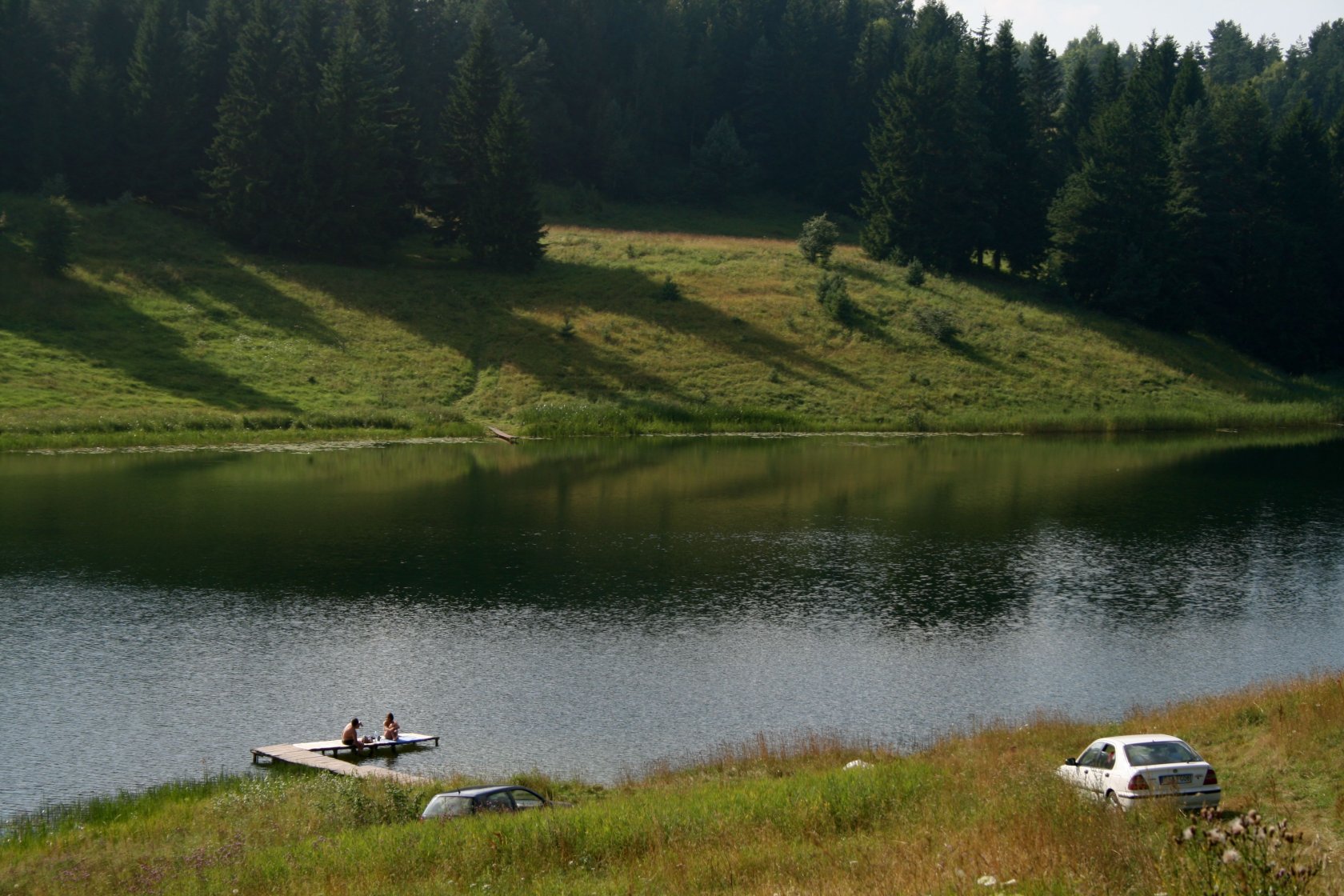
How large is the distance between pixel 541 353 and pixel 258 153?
33603mm

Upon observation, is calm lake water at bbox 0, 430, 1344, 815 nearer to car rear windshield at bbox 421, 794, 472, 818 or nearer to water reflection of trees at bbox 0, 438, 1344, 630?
water reflection of trees at bbox 0, 438, 1344, 630

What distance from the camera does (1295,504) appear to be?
205 feet

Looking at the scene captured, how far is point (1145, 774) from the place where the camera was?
66.0ft

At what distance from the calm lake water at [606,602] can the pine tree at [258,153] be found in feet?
136

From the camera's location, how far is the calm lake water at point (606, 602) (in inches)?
1187

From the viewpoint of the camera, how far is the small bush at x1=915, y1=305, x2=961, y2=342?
103m

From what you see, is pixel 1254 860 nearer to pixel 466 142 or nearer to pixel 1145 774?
pixel 1145 774

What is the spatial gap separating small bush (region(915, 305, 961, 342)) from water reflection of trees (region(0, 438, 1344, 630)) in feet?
75.4

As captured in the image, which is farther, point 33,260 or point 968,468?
point 33,260

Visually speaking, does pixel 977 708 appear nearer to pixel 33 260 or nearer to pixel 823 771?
pixel 823 771

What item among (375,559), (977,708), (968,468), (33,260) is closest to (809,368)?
(968,468)

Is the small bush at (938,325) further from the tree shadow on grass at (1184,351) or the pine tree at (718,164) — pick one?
the pine tree at (718,164)

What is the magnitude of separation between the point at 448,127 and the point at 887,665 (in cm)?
9161

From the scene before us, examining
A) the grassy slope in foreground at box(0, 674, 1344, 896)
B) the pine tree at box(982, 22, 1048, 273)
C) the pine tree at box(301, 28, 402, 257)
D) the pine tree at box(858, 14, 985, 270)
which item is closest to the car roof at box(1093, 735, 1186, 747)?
the grassy slope in foreground at box(0, 674, 1344, 896)
